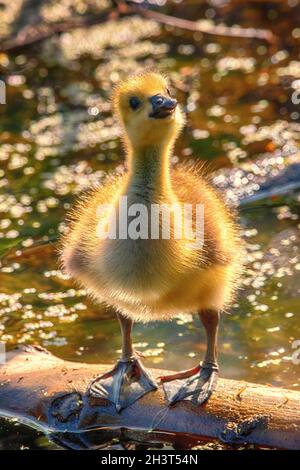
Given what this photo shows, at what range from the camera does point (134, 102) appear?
378 cm

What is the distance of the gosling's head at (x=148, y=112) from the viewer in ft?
12.0

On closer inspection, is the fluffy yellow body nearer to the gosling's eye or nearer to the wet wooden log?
the gosling's eye

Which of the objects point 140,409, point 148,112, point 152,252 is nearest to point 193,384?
point 140,409

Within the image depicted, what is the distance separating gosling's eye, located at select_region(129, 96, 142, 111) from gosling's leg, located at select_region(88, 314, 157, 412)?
0.83 meters

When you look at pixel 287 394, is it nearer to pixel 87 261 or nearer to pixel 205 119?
pixel 87 261

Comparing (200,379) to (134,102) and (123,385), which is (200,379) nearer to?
(123,385)

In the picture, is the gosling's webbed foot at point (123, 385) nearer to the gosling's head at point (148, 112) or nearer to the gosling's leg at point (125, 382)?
the gosling's leg at point (125, 382)

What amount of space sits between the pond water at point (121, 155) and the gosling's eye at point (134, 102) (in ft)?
4.12

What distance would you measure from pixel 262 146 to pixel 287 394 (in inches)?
123

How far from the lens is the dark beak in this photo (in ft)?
12.0

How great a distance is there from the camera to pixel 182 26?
27.0 ft

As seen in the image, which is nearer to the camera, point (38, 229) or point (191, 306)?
point (191, 306)

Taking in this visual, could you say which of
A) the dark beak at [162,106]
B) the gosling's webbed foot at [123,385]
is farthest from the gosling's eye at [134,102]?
the gosling's webbed foot at [123,385]
